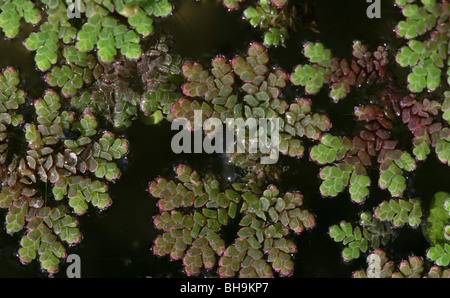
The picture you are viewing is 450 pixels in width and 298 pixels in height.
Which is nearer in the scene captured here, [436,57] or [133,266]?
[436,57]

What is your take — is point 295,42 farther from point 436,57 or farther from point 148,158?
point 148,158

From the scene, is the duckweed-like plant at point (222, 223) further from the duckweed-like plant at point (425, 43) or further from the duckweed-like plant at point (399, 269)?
the duckweed-like plant at point (425, 43)

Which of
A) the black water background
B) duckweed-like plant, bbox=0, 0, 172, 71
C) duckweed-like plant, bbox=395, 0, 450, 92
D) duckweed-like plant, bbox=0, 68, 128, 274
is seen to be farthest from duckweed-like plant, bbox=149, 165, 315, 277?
duckweed-like plant, bbox=395, 0, 450, 92

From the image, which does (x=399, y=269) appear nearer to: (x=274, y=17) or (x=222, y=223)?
(x=222, y=223)

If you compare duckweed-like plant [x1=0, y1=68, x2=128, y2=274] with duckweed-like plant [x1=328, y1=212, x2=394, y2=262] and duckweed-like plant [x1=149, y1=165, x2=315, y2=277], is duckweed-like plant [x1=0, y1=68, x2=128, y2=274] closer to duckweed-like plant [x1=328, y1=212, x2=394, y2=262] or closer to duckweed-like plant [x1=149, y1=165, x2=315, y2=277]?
duckweed-like plant [x1=149, y1=165, x2=315, y2=277]

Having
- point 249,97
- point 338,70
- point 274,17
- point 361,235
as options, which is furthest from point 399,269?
point 274,17

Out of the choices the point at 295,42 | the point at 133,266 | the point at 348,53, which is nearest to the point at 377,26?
the point at 348,53

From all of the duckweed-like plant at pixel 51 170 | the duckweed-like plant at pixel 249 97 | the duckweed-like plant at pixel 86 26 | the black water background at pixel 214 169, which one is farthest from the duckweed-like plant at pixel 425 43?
the duckweed-like plant at pixel 51 170
